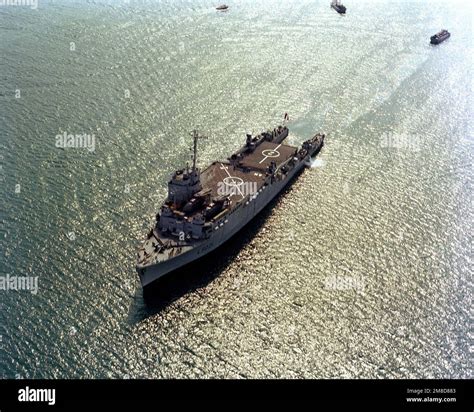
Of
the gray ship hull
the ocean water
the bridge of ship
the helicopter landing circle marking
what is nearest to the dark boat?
the ocean water

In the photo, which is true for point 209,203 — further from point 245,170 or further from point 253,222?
point 245,170

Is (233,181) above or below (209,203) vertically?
above

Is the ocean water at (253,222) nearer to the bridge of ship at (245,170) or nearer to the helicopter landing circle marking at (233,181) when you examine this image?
the bridge of ship at (245,170)

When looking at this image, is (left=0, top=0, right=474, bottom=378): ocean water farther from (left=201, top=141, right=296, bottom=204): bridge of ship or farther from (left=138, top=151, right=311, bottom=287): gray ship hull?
(left=201, top=141, right=296, bottom=204): bridge of ship

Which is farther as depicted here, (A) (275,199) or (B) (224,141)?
(B) (224,141)

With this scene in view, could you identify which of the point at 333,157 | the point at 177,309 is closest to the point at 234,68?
the point at 333,157

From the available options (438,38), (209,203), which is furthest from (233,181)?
(438,38)
